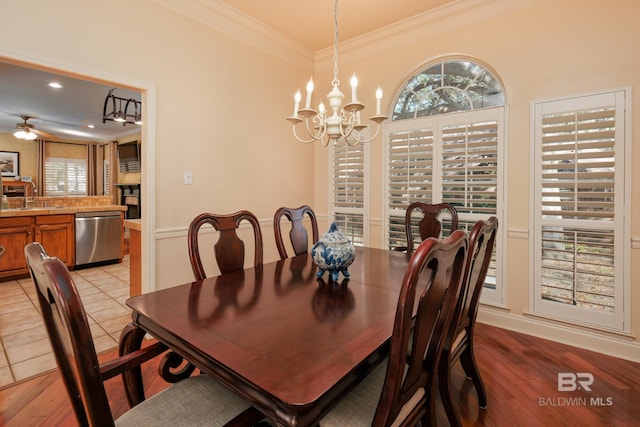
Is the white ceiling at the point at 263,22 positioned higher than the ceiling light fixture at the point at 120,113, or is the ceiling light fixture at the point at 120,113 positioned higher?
the white ceiling at the point at 263,22

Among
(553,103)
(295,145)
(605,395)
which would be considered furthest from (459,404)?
(295,145)

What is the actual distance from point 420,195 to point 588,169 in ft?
4.20

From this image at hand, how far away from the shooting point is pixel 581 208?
7.79 feet

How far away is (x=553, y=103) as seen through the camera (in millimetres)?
2467

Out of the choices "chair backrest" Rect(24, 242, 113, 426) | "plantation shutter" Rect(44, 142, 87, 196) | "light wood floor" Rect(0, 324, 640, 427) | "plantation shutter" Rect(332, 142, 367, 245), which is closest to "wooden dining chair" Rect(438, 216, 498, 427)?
"light wood floor" Rect(0, 324, 640, 427)

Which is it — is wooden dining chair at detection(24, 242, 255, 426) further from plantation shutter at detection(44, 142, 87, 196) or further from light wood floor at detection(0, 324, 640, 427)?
plantation shutter at detection(44, 142, 87, 196)

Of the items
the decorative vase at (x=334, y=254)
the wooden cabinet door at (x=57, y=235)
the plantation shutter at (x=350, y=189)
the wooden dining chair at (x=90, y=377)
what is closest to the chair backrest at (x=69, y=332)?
the wooden dining chair at (x=90, y=377)

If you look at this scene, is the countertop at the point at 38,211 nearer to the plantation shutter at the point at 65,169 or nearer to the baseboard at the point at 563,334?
the plantation shutter at the point at 65,169

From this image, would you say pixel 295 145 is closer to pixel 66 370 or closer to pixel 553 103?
pixel 553 103

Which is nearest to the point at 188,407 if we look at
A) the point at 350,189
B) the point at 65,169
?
the point at 350,189

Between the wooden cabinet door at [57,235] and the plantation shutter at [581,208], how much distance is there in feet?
18.4

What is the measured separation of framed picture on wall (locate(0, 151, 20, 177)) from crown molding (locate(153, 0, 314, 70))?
7.93m

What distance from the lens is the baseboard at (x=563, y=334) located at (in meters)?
2.27

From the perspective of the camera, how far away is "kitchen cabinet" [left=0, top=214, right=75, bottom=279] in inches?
156
